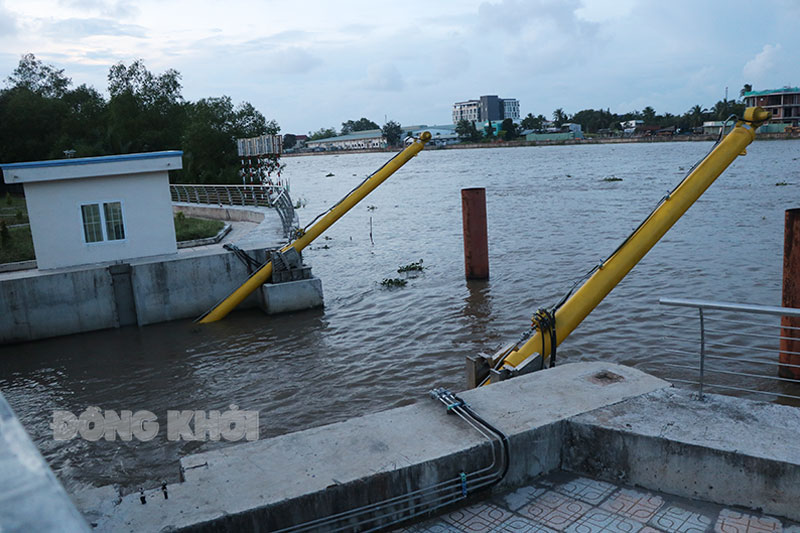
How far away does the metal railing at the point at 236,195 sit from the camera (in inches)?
817

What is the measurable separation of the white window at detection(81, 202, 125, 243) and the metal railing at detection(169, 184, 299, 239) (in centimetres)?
479

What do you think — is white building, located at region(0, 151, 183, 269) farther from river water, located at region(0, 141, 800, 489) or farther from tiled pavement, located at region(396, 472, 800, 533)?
tiled pavement, located at region(396, 472, 800, 533)

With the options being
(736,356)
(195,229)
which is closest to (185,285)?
(195,229)

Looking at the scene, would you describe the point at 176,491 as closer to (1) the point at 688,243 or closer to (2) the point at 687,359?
(2) the point at 687,359

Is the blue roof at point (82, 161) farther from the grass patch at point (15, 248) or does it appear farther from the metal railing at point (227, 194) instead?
the metal railing at point (227, 194)

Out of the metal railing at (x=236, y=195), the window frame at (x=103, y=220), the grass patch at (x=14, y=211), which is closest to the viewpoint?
the window frame at (x=103, y=220)

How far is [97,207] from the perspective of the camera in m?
15.5

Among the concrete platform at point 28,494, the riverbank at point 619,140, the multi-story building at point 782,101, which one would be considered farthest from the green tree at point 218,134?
the multi-story building at point 782,101

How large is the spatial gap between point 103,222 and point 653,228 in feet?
42.4

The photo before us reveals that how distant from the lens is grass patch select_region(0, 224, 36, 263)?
59.8 feet

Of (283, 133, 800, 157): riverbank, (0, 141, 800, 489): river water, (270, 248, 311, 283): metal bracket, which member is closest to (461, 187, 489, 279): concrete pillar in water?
(0, 141, 800, 489): river water

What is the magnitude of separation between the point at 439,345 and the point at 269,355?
3410 mm

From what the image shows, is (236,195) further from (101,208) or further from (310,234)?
(310,234)

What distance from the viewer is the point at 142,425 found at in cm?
987
